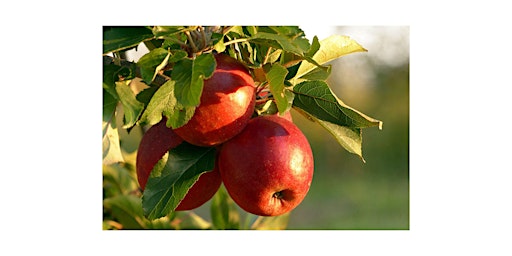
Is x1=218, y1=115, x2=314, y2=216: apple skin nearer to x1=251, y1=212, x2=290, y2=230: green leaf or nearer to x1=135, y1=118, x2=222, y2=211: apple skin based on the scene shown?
x1=135, y1=118, x2=222, y2=211: apple skin

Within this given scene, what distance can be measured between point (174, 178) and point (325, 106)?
0.25 meters

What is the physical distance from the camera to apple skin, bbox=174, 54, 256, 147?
0.87m

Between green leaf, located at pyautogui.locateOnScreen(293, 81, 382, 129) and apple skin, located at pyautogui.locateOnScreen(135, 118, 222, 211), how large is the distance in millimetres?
178

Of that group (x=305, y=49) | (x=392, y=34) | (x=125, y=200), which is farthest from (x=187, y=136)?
(x=392, y=34)

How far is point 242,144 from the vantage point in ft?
3.01

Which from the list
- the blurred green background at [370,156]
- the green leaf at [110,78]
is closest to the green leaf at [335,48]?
the green leaf at [110,78]

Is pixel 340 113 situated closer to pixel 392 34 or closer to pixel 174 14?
pixel 174 14

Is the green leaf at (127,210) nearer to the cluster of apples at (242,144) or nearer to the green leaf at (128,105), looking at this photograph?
the cluster of apples at (242,144)

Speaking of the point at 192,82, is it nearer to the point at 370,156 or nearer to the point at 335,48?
the point at 335,48

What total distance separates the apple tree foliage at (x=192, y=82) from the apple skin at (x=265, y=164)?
1.6 inches

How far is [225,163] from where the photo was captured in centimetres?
93

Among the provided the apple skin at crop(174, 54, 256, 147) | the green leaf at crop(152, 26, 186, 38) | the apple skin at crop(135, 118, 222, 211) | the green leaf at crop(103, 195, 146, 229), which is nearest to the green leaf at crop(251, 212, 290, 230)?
the green leaf at crop(103, 195, 146, 229)

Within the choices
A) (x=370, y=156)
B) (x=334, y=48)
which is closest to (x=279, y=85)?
(x=334, y=48)
